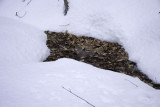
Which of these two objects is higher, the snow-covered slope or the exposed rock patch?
the snow-covered slope

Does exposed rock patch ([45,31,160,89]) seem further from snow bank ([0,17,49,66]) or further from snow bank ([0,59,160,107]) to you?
snow bank ([0,59,160,107])

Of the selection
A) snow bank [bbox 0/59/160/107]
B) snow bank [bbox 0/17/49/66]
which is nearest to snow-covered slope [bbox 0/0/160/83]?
snow bank [bbox 0/59/160/107]

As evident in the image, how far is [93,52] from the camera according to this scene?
17.8ft

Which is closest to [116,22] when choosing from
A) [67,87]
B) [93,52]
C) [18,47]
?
[93,52]

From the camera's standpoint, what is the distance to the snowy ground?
204 cm

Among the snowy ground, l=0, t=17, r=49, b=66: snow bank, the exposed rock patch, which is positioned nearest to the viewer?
the snowy ground

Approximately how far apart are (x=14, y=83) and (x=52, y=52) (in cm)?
319

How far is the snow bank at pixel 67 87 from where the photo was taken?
1883 mm

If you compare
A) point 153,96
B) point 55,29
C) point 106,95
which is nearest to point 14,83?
point 106,95

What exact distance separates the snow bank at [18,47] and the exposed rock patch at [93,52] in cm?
53

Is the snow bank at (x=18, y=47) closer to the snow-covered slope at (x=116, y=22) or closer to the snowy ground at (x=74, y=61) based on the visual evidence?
the snowy ground at (x=74, y=61)

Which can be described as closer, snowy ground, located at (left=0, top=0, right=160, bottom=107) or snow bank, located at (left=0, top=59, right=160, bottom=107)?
snow bank, located at (left=0, top=59, right=160, bottom=107)

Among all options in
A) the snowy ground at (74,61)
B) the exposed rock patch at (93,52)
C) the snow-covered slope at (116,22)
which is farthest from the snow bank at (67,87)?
the snow-covered slope at (116,22)

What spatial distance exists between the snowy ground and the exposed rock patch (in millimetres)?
253
